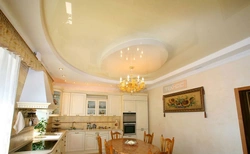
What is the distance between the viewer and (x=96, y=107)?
6.14 metres

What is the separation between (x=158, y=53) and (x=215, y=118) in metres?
1.97

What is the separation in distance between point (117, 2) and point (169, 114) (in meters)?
4.15

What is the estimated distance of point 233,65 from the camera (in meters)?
3.06

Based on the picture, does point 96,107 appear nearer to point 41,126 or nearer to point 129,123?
point 129,123

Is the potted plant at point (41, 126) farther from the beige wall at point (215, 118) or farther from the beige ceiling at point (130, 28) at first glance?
the beige wall at point (215, 118)

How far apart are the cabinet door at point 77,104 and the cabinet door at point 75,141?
0.74m

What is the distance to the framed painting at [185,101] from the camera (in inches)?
148

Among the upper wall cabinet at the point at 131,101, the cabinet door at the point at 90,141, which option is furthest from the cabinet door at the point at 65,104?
the upper wall cabinet at the point at 131,101

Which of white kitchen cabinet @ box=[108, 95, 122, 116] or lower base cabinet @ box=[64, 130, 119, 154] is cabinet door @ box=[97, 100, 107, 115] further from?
lower base cabinet @ box=[64, 130, 119, 154]

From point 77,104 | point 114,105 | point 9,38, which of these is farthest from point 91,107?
point 9,38

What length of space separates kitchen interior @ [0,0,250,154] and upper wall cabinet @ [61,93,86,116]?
18 cm

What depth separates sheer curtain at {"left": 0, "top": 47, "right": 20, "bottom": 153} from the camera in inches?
72.0

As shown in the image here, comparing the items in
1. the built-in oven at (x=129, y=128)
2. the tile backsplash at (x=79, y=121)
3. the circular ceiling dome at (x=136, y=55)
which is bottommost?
the built-in oven at (x=129, y=128)

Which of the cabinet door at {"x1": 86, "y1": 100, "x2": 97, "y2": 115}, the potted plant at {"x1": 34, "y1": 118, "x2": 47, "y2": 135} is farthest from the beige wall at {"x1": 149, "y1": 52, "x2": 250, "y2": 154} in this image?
the potted plant at {"x1": 34, "y1": 118, "x2": 47, "y2": 135}
